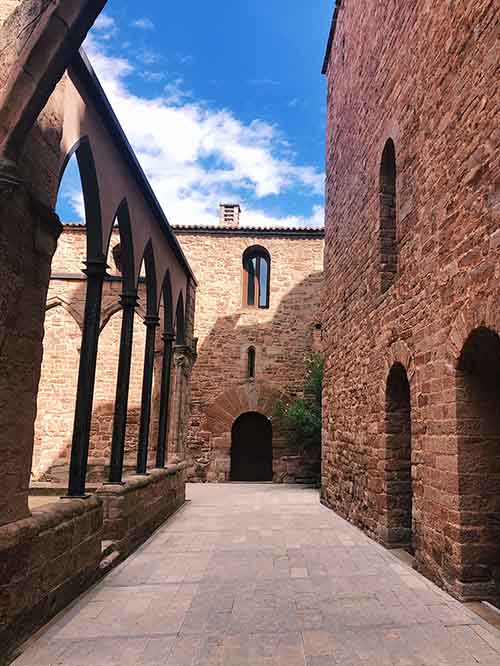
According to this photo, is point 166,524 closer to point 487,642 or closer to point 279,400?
point 487,642

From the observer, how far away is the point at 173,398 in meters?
9.75

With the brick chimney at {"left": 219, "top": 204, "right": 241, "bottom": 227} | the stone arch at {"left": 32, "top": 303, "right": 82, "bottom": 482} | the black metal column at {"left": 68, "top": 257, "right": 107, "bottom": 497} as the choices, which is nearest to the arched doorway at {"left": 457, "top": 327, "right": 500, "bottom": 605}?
the black metal column at {"left": 68, "top": 257, "right": 107, "bottom": 497}

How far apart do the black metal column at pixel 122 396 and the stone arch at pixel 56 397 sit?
559 centimetres

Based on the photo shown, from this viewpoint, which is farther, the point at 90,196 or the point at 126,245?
the point at 126,245

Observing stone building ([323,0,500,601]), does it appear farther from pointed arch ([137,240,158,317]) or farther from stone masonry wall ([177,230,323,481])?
stone masonry wall ([177,230,323,481])

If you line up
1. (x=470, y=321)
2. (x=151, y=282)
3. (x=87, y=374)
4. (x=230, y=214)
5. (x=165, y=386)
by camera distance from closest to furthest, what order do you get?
(x=470, y=321) < (x=87, y=374) < (x=151, y=282) < (x=165, y=386) < (x=230, y=214)

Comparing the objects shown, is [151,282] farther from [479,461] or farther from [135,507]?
[479,461]

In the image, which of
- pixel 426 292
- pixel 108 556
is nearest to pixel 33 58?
pixel 426 292

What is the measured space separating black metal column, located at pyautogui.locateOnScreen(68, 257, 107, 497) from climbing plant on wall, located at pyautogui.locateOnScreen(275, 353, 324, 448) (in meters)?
7.84

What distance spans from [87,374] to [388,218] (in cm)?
414

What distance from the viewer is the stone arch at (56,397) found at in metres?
11.3

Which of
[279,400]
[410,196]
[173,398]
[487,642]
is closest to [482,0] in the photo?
[410,196]

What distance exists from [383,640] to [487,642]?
643 mm

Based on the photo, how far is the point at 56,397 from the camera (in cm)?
1174
